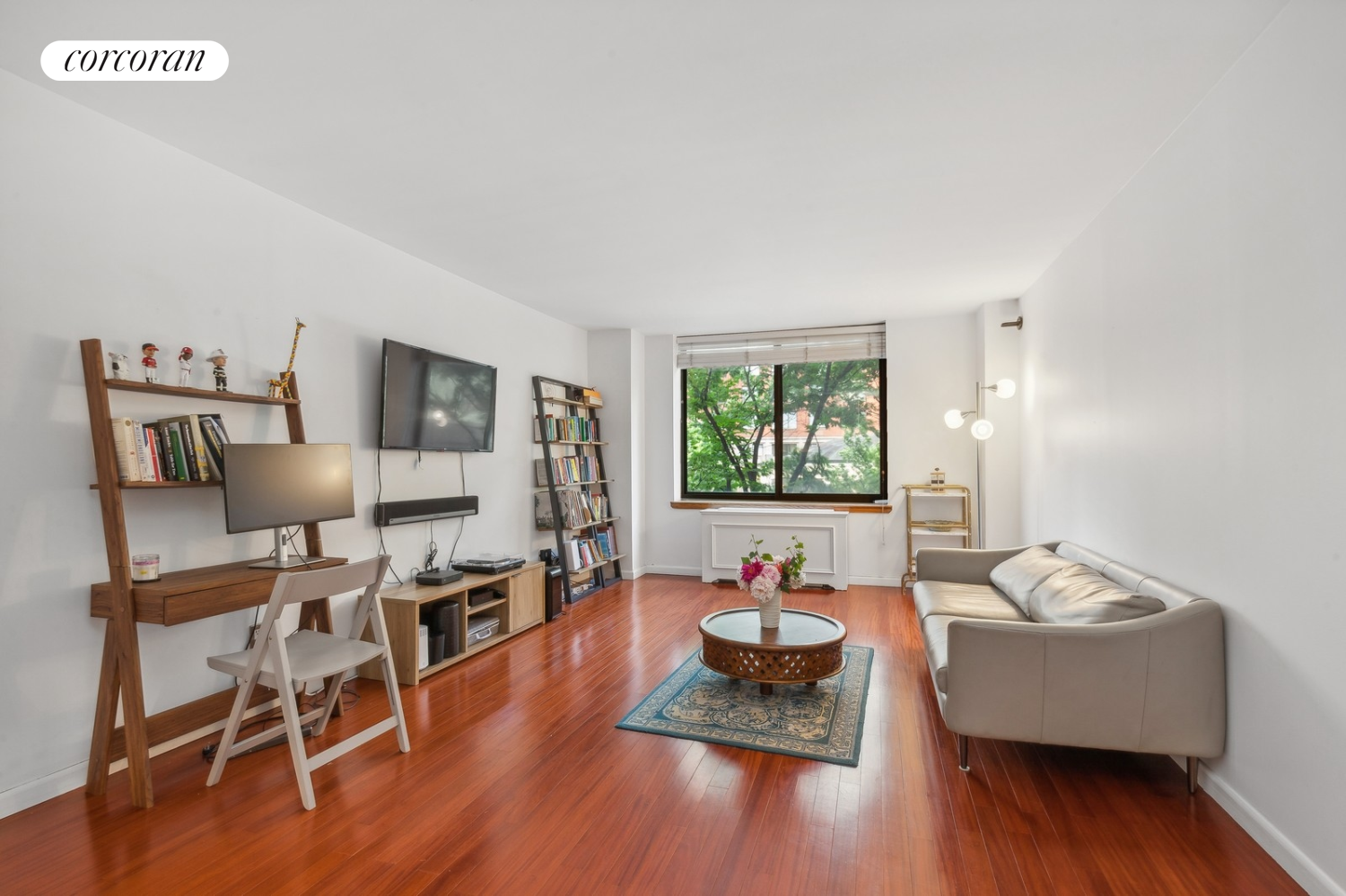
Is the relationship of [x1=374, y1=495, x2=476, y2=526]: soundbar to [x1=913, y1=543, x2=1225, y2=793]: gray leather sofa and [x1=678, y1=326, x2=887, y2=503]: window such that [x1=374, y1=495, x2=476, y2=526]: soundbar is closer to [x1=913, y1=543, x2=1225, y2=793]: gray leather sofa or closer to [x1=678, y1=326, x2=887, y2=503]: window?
[x1=678, y1=326, x2=887, y2=503]: window

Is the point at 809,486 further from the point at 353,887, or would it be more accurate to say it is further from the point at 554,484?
the point at 353,887

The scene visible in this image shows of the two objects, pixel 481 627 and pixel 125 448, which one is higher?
pixel 125 448

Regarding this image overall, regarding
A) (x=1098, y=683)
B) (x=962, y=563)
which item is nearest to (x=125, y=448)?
(x=1098, y=683)

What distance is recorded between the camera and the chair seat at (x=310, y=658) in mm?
2484

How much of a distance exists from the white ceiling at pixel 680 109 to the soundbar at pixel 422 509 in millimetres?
1674

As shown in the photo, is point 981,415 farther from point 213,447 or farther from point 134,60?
point 134,60

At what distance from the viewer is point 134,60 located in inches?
88.6

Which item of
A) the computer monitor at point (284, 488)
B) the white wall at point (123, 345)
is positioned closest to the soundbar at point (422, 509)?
the white wall at point (123, 345)

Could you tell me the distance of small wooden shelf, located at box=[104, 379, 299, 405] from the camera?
8.27 ft

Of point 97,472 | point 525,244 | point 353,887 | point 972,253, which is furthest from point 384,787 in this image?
point 972,253

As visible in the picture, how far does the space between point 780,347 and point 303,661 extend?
5315 millimetres

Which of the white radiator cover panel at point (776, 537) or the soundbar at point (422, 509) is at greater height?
the soundbar at point (422, 509)

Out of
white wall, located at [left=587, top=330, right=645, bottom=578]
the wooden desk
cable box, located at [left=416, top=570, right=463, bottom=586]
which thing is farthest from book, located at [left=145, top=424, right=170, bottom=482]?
white wall, located at [left=587, top=330, right=645, bottom=578]

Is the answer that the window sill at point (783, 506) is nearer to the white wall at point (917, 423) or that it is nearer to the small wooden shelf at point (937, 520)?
→ the white wall at point (917, 423)
